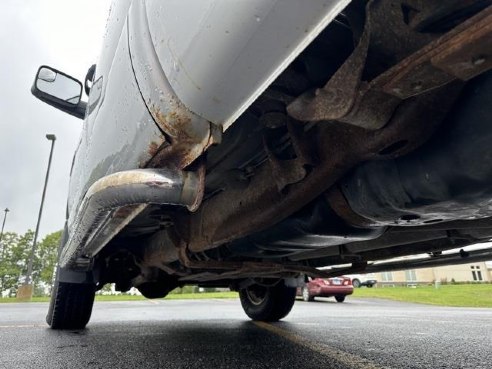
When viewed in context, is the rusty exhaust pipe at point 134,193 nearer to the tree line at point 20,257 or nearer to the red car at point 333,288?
the red car at point 333,288

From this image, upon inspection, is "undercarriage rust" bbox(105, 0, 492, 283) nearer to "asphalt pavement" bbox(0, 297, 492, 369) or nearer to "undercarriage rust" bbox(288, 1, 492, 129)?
"undercarriage rust" bbox(288, 1, 492, 129)

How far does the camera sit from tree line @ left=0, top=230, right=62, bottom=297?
1373 inches

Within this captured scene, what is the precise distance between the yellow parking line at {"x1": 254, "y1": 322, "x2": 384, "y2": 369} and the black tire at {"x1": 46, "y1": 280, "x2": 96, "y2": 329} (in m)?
1.65

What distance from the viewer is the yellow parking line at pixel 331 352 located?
7.10 ft

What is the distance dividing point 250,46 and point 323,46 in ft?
0.94

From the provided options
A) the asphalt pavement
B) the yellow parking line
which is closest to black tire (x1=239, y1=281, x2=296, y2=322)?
the asphalt pavement

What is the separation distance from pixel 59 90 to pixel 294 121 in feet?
6.98

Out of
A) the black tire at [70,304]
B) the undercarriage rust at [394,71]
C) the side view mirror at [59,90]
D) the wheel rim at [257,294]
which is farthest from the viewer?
the wheel rim at [257,294]

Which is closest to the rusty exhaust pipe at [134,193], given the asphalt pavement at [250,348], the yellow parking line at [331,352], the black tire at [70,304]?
the asphalt pavement at [250,348]

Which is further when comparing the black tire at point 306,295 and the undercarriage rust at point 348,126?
the black tire at point 306,295

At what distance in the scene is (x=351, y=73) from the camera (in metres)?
0.90

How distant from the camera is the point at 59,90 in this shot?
9.07 feet

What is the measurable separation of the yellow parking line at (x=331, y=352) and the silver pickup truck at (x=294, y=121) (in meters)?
0.67

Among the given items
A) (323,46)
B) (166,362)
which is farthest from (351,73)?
(166,362)
